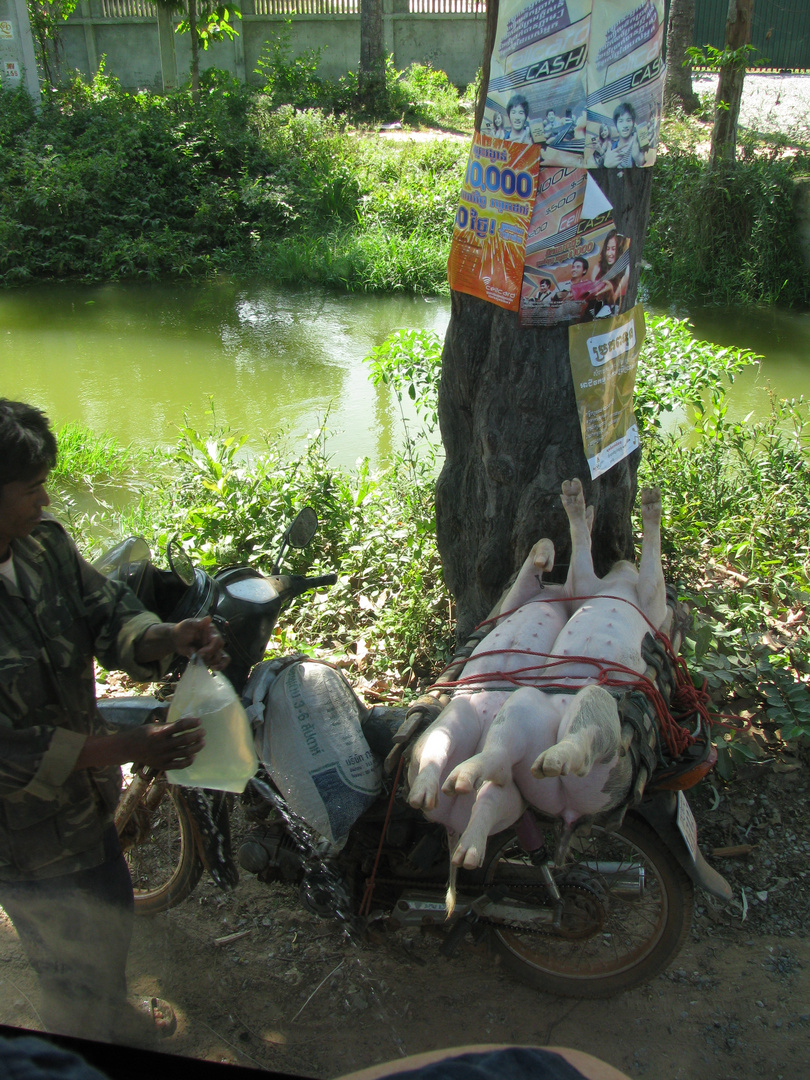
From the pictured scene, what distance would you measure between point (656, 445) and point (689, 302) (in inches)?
236

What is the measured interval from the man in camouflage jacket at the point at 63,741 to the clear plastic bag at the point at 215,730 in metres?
0.09

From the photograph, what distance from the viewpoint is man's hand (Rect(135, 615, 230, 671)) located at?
6.45 feet

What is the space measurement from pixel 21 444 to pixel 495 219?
1636 mm

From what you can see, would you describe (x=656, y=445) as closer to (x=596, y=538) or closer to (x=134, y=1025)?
(x=596, y=538)

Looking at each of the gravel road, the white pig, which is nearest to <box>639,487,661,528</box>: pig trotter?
the white pig

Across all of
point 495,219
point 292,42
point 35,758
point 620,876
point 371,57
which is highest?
point 292,42

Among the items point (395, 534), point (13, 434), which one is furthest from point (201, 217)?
point (13, 434)

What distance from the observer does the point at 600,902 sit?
2.32 m

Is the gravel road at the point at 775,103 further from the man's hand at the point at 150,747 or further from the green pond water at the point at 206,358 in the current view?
the man's hand at the point at 150,747

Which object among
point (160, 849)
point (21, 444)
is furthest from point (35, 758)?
point (160, 849)

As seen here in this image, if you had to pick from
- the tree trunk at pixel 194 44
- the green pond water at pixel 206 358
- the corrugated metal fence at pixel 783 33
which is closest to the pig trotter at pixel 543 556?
the green pond water at pixel 206 358

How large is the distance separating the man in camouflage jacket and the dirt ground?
0.17 meters

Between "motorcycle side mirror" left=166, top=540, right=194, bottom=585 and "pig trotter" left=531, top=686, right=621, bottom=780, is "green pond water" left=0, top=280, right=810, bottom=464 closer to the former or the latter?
"motorcycle side mirror" left=166, top=540, right=194, bottom=585

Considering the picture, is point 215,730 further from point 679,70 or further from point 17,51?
point 17,51
